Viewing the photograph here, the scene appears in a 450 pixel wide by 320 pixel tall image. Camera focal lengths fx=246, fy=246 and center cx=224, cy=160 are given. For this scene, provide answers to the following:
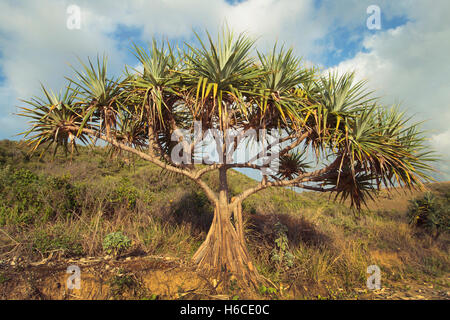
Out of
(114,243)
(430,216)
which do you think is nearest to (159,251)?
(114,243)

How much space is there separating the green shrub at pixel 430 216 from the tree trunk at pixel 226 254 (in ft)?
31.3

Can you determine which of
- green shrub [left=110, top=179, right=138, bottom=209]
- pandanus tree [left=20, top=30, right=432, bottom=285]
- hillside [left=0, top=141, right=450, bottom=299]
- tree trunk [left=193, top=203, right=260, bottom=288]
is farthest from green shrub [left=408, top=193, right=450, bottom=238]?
green shrub [left=110, top=179, right=138, bottom=209]

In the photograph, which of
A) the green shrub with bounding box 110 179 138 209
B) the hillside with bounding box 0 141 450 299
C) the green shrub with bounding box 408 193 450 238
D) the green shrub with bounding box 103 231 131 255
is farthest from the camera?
the green shrub with bounding box 408 193 450 238

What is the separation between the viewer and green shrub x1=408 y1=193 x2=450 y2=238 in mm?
9984

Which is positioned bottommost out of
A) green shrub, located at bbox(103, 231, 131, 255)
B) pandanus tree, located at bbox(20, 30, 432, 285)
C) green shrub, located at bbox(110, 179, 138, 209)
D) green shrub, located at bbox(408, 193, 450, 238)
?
green shrub, located at bbox(408, 193, 450, 238)

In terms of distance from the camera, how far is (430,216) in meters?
10.2

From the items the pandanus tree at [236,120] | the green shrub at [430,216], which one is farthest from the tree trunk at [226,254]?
the green shrub at [430,216]

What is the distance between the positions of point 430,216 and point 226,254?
1002 cm

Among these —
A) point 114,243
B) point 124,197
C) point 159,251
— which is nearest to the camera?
point 114,243

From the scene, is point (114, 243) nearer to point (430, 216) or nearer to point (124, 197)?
point (124, 197)

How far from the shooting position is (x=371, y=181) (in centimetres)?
583

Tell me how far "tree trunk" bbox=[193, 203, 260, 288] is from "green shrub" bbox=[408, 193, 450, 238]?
9544 millimetres

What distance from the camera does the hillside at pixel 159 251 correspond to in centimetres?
404

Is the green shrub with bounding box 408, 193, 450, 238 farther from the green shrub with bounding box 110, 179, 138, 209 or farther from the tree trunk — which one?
the green shrub with bounding box 110, 179, 138, 209
